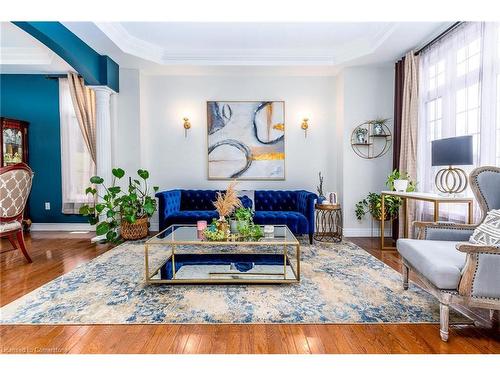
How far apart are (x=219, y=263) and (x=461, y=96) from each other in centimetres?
336

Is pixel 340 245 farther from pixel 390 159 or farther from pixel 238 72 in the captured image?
pixel 238 72

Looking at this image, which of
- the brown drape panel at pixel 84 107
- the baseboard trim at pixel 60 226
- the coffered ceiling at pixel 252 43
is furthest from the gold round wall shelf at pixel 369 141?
the baseboard trim at pixel 60 226

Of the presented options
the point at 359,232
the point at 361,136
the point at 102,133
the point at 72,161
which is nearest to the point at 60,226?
the point at 72,161

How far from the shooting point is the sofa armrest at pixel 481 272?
5.34ft

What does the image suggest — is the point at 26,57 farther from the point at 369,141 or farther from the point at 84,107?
the point at 369,141

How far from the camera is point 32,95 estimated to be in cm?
507

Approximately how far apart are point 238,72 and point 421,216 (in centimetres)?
360

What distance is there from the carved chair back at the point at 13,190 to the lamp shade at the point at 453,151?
15.0 feet

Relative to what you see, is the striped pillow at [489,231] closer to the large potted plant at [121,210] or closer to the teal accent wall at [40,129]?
the large potted plant at [121,210]

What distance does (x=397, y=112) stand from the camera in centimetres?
441

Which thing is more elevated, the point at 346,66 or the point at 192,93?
the point at 346,66
